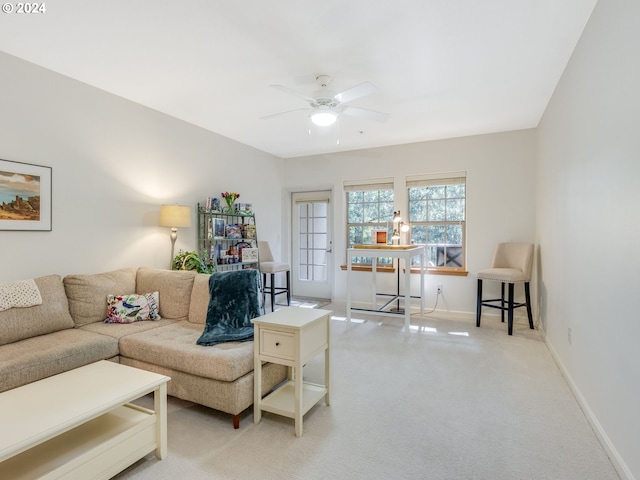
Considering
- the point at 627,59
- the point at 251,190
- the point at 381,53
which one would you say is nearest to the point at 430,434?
the point at 627,59

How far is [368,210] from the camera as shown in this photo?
5473mm

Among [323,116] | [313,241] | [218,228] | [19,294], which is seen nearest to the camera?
[19,294]

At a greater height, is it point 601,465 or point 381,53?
point 381,53

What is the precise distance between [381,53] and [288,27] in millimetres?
736

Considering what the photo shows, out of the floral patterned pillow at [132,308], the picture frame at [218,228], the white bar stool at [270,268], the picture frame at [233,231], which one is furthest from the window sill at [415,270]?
the floral patterned pillow at [132,308]

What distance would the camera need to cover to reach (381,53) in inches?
98.9

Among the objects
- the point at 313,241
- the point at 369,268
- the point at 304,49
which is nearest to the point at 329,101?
the point at 304,49

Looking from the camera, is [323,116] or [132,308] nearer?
[132,308]

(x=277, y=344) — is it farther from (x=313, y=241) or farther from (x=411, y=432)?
(x=313, y=241)

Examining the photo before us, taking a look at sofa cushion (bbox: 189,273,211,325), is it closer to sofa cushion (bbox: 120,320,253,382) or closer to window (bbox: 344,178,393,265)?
sofa cushion (bbox: 120,320,253,382)

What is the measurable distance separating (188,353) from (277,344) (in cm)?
62

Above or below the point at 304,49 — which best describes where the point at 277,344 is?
below

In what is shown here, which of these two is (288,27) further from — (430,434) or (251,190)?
(251,190)

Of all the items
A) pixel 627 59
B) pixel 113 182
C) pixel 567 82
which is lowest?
pixel 113 182
